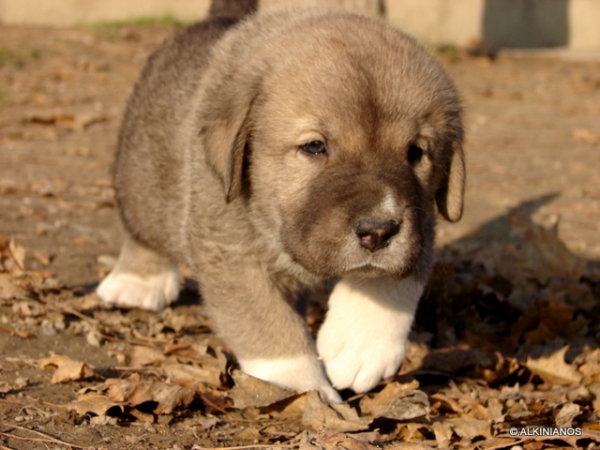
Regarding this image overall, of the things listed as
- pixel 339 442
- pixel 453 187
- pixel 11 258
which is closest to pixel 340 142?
pixel 453 187

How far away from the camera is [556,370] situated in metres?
4.27

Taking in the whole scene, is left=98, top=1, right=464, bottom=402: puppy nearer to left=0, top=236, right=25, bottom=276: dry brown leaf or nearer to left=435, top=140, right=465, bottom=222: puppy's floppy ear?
left=435, top=140, right=465, bottom=222: puppy's floppy ear

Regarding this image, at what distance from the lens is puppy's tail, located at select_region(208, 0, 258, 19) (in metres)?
5.50

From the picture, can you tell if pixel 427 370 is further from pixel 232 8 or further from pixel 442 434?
pixel 232 8

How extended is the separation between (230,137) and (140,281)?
1.61 m

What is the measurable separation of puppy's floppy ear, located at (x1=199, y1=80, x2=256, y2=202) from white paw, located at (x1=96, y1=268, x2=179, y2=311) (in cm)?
140

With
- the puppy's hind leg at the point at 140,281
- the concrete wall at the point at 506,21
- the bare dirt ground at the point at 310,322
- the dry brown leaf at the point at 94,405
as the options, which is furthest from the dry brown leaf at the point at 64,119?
the concrete wall at the point at 506,21

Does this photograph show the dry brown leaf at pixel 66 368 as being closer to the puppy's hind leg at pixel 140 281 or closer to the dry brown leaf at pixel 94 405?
the dry brown leaf at pixel 94 405

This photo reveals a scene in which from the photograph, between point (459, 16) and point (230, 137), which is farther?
point (459, 16)

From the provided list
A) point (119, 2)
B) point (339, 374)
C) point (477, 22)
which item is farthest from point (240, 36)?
point (477, 22)

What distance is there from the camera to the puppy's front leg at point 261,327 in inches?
156

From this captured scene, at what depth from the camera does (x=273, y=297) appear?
4.04 m

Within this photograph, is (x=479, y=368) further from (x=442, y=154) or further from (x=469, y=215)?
(x=469, y=215)

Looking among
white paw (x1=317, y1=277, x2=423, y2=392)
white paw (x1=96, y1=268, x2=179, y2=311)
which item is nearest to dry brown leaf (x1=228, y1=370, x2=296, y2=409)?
white paw (x1=317, y1=277, x2=423, y2=392)
